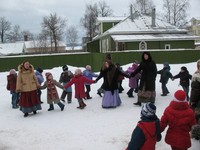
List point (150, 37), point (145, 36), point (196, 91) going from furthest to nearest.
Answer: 1. point (145, 36)
2. point (150, 37)
3. point (196, 91)

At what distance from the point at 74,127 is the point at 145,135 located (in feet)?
12.5

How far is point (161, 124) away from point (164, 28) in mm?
33064

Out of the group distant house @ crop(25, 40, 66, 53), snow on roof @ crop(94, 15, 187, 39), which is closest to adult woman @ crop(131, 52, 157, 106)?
snow on roof @ crop(94, 15, 187, 39)

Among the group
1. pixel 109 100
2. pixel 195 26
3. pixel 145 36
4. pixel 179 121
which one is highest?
pixel 195 26

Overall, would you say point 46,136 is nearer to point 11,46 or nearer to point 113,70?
point 113,70

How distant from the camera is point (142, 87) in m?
9.30

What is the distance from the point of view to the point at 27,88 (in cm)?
898

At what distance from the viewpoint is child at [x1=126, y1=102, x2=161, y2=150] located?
409 centimetres

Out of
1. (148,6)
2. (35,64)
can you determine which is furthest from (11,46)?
(35,64)

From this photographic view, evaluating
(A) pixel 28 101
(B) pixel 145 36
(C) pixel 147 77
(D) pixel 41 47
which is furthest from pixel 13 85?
(D) pixel 41 47

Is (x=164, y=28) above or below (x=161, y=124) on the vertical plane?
above

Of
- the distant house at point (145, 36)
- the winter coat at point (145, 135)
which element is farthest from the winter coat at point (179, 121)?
the distant house at point (145, 36)

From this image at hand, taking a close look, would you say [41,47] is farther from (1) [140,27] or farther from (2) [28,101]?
(2) [28,101]

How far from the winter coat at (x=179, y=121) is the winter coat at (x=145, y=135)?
0.37 m
